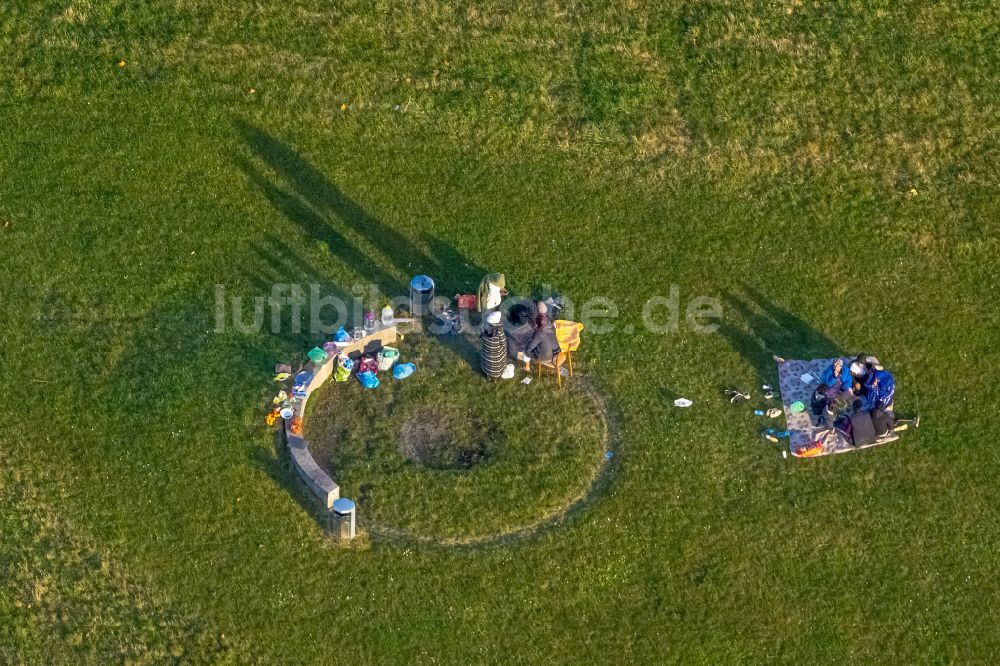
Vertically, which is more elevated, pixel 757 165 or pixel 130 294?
pixel 757 165

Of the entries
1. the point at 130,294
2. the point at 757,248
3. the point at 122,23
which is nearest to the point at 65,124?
the point at 122,23

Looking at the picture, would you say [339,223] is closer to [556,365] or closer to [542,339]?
[542,339]

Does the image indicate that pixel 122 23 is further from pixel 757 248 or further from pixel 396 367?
pixel 757 248

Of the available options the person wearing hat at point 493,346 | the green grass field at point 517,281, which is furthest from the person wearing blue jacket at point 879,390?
the person wearing hat at point 493,346

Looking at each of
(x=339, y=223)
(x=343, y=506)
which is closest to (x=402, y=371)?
(x=343, y=506)

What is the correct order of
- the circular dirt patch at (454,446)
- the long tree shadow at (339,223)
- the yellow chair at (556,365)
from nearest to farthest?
the circular dirt patch at (454,446) < the yellow chair at (556,365) < the long tree shadow at (339,223)

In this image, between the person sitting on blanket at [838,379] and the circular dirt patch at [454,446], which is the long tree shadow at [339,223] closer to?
the circular dirt patch at [454,446]
